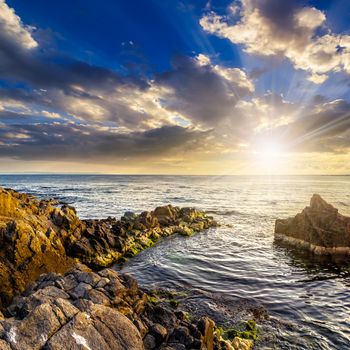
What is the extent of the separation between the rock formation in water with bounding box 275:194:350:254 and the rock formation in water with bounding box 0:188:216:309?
14288 millimetres

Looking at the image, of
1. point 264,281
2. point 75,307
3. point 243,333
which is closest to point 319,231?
point 264,281

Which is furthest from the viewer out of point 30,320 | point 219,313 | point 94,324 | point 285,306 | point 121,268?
point 121,268

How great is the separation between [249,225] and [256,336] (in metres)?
35.9

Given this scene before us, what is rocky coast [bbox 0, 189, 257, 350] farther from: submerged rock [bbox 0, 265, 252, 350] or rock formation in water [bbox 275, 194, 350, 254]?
rock formation in water [bbox 275, 194, 350, 254]

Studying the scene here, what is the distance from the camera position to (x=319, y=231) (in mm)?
33062

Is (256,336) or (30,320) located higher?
(30,320)

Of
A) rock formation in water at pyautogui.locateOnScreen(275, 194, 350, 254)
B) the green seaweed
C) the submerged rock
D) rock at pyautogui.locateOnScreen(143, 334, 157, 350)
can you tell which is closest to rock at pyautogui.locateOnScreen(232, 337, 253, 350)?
the submerged rock

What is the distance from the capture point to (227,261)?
28.9 m

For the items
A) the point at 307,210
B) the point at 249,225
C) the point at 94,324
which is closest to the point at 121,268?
the point at 94,324

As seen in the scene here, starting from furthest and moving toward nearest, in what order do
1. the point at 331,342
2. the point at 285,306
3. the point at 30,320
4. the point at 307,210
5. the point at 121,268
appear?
the point at 307,210 → the point at 121,268 → the point at 285,306 → the point at 331,342 → the point at 30,320

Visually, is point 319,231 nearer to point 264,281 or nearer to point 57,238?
point 264,281

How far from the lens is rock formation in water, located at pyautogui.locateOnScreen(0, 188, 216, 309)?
17.7m

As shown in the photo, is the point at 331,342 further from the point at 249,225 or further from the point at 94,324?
the point at 249,225

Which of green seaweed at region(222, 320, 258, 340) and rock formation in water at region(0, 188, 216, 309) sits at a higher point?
rock formation in water at region(0, 188, 216, 309)
